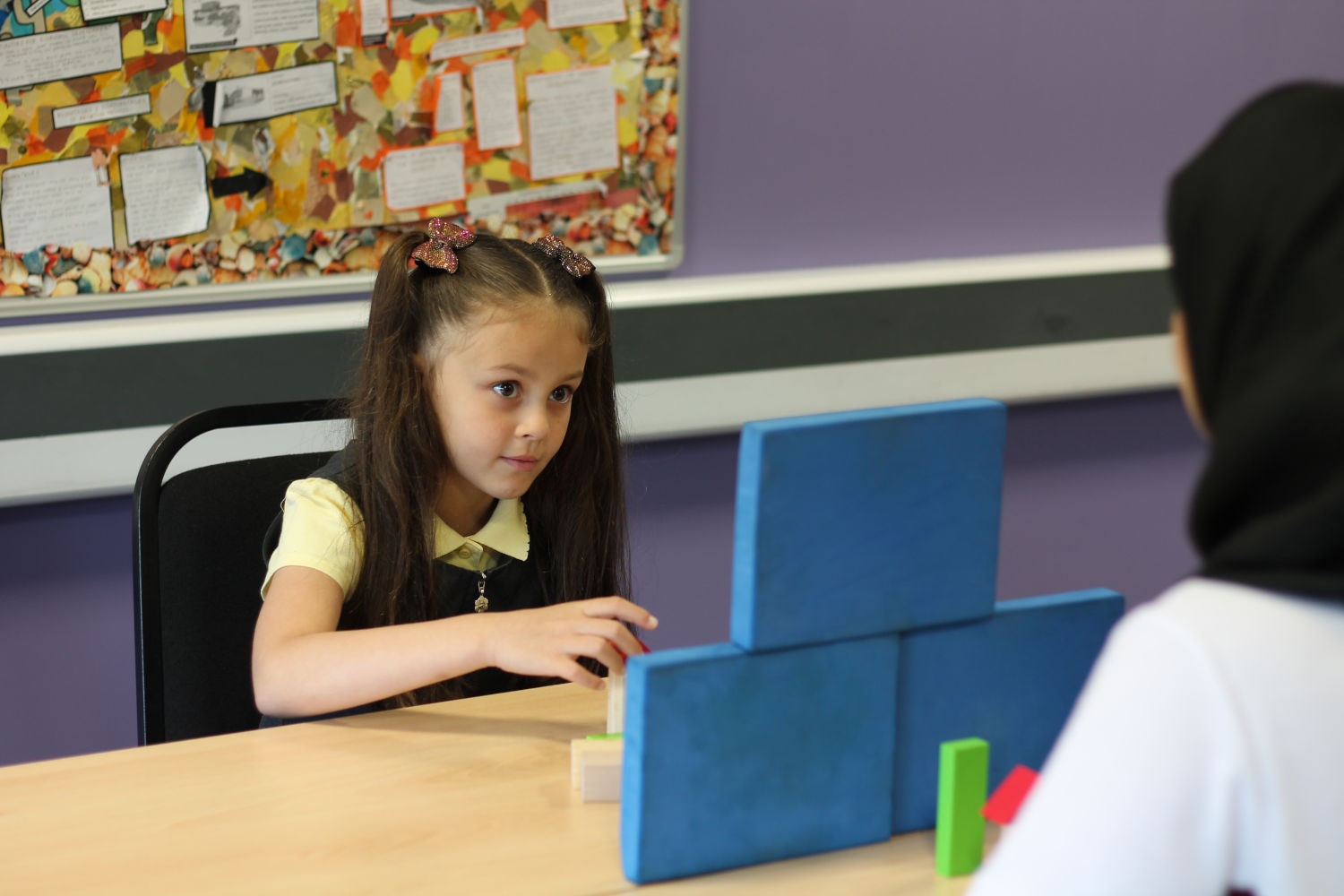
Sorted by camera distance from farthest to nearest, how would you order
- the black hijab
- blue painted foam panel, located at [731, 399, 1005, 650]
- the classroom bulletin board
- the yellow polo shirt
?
the classroom bulletin board < the yellow polo shirt < blue painted foam panel, located at [731, 399, 1005, 650] < the black hijab

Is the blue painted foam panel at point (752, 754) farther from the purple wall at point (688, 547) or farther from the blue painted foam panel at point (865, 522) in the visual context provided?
the purple wall at point (688, 547)

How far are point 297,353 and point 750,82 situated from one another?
84 cm

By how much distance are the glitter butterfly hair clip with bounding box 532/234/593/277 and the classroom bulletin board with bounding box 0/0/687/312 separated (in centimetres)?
64

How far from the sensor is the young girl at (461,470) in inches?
50.0

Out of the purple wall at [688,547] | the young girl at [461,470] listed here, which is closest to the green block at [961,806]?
the young girl at [461,470]

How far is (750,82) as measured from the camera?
7.07 ft

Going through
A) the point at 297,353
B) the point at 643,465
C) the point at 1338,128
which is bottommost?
the point at 643,465

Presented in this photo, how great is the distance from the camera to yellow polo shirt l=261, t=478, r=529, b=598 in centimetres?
125

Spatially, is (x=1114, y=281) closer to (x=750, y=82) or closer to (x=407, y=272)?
(x=750, y=82)

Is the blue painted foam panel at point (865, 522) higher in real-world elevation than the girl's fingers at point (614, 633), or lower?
higher

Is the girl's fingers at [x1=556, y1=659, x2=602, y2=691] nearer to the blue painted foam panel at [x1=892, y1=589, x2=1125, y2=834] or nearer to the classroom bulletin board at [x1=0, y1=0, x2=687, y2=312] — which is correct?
A: the blue painted foam panel at [x1=892, y1=589, x2=1125, y2=834]

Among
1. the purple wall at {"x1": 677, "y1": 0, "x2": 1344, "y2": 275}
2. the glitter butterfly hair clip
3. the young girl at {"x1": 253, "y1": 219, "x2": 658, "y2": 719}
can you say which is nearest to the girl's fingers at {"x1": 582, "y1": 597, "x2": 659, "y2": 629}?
the young girl at {"x1": 253, "y1": 219, "x2": 658, "y2": 719}

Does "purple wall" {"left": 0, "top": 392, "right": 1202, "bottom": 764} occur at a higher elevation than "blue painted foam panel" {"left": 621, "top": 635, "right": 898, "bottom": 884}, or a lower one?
lower

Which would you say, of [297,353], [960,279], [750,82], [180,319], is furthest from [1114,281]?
[180,319]
